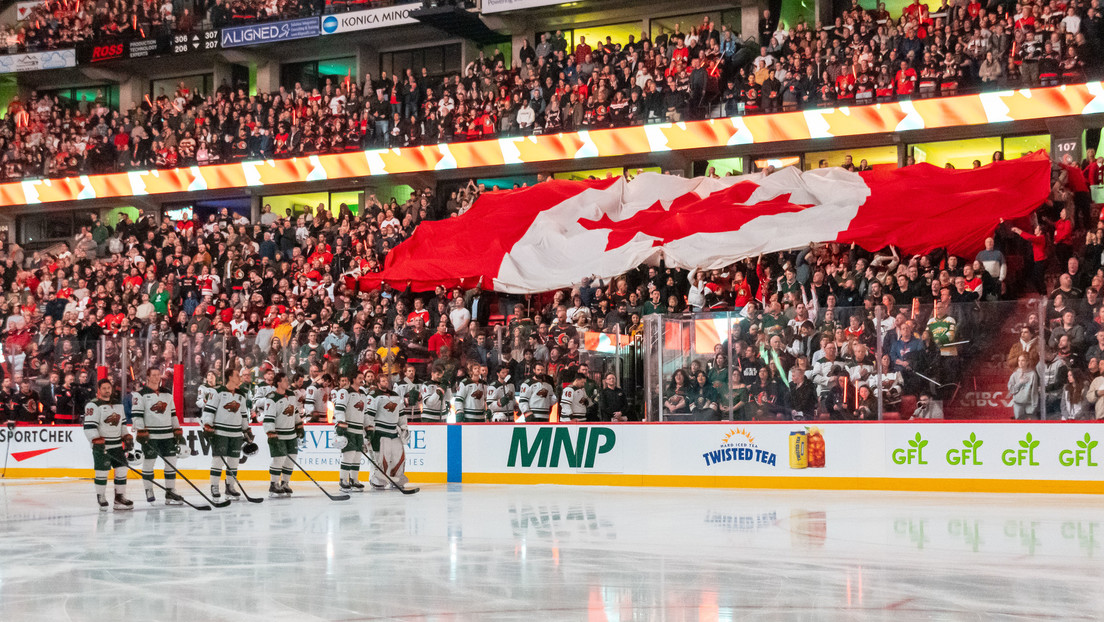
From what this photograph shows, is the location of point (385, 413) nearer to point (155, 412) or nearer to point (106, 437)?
point (155, 412)

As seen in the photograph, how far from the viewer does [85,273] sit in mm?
28891

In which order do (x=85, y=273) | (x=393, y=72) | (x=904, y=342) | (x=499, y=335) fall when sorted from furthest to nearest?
(x=393, y=72) < (x=85, y=273) < (x=499, y=335) < (x=904, y=342)

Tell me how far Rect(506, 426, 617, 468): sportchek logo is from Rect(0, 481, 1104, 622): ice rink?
9.92ft

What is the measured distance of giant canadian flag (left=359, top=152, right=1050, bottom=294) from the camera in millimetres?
→ 19812

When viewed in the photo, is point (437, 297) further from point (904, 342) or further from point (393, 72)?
point (393, 72)

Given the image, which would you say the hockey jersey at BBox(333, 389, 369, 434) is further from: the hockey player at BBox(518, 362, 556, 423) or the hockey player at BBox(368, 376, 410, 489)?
the hockey player at BBox(518, 362, 556, 423)

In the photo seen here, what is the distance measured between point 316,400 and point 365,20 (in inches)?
553

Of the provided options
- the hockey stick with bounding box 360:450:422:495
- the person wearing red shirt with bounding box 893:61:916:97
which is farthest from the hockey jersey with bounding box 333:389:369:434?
the person wearing red shirt with bounding box 893:61:916:97

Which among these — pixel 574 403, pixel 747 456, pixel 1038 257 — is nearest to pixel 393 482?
pixel 574 403

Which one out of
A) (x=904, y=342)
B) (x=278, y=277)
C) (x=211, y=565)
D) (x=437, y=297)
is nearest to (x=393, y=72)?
(x=278, y=277)

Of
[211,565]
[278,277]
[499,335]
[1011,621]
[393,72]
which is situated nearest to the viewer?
[1011,621]

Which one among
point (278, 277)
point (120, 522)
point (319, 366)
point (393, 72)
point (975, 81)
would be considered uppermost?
point (393, 72)

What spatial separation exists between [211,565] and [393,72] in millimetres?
25640

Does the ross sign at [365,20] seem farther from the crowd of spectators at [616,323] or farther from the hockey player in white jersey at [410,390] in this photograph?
the hockey player in white jersey at [410,390]
